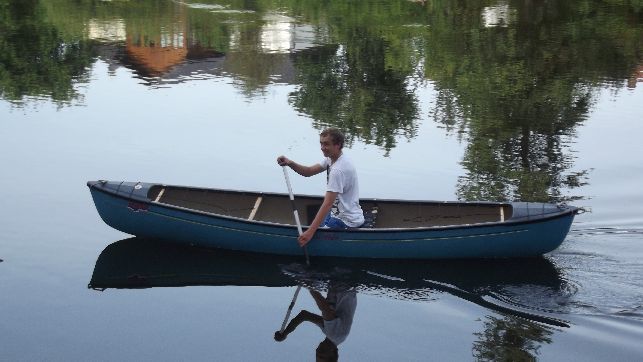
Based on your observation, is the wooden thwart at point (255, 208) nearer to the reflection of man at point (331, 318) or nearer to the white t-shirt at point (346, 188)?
the white t-shirt at point (346, 188)

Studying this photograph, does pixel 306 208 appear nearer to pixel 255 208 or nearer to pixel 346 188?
pixel 255 208

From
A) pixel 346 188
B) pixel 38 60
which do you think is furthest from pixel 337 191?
pixel 38 60

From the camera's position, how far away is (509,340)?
12.5 meters

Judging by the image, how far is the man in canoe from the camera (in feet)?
47.7

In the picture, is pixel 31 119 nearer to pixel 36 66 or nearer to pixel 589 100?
pixel 36 66

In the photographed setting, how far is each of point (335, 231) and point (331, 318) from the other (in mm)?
1825

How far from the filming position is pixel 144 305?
13.8m

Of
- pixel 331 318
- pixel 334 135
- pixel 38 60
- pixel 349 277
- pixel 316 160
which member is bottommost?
pixel 331 318

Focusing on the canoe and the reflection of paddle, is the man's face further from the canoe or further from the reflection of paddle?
the reflection of paddle

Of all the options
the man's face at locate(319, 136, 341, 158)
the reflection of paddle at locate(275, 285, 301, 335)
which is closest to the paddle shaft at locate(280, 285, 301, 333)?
the reflection of paddle at locate(275, 285, 301, 335)

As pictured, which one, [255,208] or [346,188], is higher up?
[346,188]

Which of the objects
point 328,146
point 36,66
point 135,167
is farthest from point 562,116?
point 36,66

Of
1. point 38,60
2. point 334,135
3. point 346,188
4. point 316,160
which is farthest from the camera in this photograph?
point 38,60

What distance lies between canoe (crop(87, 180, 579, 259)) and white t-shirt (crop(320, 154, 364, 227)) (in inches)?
11.2
